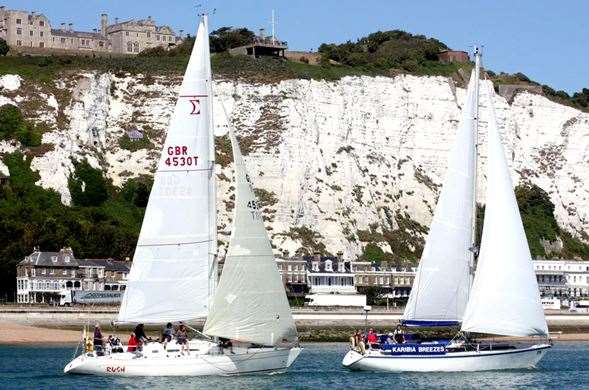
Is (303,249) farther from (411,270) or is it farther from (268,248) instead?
(268,248)

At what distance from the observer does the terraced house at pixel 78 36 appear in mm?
162375

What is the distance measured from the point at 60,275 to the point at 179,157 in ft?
193


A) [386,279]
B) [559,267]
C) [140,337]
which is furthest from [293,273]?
[140,337]

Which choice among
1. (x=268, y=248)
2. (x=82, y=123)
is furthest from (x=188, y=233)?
(x=82, y=123)

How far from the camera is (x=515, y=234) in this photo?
51.4 meters

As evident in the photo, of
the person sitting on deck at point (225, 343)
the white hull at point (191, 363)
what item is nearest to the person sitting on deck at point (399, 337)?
the white hull at point (191, 363)

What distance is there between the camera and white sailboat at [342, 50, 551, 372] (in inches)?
1987

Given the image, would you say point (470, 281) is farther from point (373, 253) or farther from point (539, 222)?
point (539, 222)

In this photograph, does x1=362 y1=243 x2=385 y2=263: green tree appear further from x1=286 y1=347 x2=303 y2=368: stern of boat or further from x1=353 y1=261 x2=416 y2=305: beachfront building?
x1=286 y1=347 x2=303 y2=368: stern of boat

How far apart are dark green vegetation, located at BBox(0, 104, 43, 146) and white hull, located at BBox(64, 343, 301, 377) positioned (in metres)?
74.2

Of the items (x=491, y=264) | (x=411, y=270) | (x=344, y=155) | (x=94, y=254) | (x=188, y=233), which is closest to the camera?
(x=188, y=233)

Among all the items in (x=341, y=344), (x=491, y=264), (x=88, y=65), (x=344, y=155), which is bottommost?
(x=341, y=344)

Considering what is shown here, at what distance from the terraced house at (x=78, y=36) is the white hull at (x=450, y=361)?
347 feet

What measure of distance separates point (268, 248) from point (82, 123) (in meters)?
80.0
